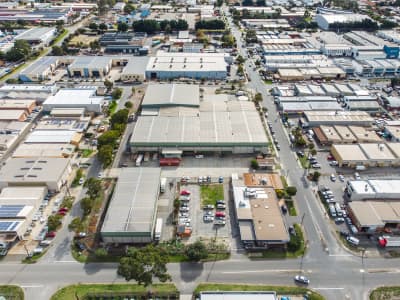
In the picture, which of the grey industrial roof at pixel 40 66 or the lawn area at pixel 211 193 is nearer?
the lawn area at pixel 211 193

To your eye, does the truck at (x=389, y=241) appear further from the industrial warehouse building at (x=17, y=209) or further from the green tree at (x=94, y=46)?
the green tree at (x=94, y=46)

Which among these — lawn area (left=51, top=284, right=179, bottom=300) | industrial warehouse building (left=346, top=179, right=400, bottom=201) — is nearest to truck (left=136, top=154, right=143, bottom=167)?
lawn area (left=51, top=284, right=179, bottom=300)

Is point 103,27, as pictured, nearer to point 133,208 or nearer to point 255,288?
point 133,208

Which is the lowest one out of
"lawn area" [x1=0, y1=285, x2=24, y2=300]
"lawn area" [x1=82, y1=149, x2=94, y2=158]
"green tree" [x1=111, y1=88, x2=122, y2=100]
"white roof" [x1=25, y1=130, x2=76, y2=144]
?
"lawn area" [x1=0, y1=285, x2=24, y2=300]

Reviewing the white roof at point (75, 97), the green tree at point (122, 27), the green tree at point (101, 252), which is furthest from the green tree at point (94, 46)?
the green tree at point (101, 252)

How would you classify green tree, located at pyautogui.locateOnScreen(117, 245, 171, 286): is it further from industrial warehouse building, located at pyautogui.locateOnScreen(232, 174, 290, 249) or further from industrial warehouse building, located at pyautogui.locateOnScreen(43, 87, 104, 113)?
industrial warehouse building, located at pyautogui.locateOnScreen(43, 87, 104, 113)

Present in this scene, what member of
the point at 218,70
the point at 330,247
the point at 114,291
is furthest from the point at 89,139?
the point at 330,247

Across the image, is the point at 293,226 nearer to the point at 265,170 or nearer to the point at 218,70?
the point at 265,170
